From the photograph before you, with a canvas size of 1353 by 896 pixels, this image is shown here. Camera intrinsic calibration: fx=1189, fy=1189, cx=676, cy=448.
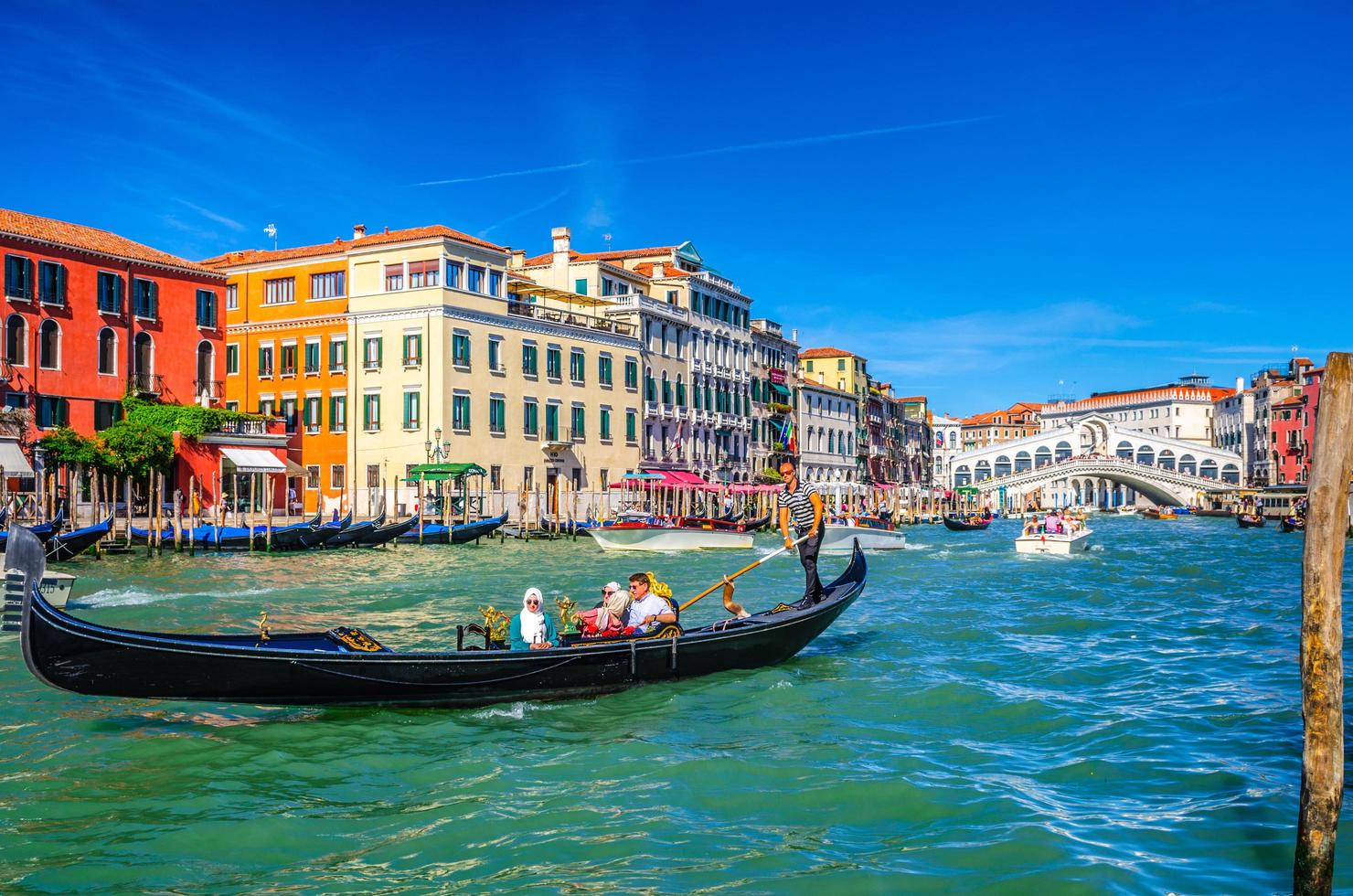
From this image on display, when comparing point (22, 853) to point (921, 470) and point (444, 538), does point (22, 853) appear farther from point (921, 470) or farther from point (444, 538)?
point (921, 470)

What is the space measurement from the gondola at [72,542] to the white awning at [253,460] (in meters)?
8.26

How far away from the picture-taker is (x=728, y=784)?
5883 millimetres

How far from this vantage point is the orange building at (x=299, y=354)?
2906cm

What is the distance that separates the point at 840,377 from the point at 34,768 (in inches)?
1948

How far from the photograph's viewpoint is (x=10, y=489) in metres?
22.2

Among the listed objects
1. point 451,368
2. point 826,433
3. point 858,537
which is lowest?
point 858,537

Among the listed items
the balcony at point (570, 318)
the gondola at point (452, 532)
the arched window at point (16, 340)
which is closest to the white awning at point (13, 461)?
the arched window at point (16, 340)

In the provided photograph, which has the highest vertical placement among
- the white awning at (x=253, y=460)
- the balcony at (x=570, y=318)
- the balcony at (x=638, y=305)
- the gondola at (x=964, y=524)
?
the balcony at (x=638, y=305)

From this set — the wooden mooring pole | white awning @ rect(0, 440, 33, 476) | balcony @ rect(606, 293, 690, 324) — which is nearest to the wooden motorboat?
balcony @ rect(606, 293, 690, 324)

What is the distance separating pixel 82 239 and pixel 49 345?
2524 millimetres

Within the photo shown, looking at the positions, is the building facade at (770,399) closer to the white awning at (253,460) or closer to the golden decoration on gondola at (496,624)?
the white awning at (253,460)

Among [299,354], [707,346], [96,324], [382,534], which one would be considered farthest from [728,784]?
[707,346]

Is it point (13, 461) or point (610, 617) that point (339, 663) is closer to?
point (610, 617)

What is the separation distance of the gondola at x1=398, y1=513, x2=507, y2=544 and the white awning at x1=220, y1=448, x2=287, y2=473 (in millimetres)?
5128
